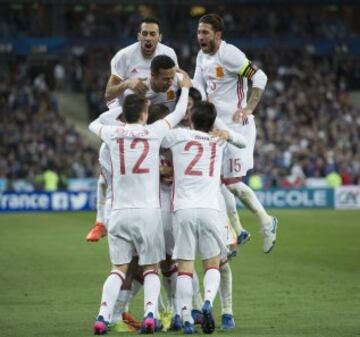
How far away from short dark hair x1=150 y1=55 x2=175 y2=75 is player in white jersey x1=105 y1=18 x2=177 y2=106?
2.08ft

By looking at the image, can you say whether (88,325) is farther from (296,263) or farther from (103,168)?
(296,263)

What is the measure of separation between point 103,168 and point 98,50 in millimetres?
32583

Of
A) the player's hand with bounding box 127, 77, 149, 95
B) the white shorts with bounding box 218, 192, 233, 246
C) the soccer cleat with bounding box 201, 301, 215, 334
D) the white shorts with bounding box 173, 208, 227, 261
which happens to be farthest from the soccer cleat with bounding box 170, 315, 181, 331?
the player's hand with bounding box 127, 77, 149, 95

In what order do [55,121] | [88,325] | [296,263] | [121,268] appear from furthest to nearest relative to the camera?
[55,121] → [296,263] → [88,325] → [121,268]

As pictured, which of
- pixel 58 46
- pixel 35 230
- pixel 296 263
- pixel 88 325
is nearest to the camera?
pixel 88 325

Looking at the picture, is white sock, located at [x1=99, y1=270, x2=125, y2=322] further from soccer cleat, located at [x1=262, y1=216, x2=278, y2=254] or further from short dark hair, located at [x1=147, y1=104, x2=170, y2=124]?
soccer cleat, located at [x1=262, y1=216, x2=278, y2=254]

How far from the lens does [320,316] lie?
11.9m

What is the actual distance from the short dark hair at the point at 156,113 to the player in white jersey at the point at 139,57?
0.61 m

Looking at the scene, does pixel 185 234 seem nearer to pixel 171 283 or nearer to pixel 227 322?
pixel 171 283

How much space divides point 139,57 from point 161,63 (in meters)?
1.04

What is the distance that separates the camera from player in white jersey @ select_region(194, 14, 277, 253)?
12555mm

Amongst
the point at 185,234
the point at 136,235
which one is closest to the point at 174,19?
the point at 185,234

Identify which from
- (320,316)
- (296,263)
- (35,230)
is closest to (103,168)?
(320,316)

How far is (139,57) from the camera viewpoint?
12.0m
